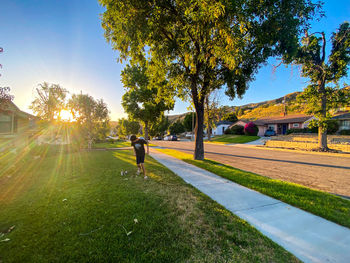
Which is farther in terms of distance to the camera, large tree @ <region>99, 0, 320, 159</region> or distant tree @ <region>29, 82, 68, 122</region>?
distant tree @ <region>29, 82, 68, 122</region>

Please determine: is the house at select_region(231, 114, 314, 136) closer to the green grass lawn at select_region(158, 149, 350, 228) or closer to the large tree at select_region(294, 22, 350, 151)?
the large tree at select_region(294, 22, 350, 151)

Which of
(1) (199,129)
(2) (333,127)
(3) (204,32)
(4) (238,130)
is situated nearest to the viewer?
(3) (204,32)

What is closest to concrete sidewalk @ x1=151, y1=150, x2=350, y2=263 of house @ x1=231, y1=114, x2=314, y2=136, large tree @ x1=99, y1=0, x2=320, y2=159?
large tree @ x1=99, y1=0, x2=320, y2=159

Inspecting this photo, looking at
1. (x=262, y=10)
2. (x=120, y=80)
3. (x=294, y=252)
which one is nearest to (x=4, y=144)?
(x=120, y=80)

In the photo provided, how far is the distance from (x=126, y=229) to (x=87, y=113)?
20.4 m

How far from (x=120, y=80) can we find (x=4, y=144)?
39.4 ft

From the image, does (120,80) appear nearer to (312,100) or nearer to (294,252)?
(294,252)

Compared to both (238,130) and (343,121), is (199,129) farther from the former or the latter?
(343,121)

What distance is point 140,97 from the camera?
12.9m

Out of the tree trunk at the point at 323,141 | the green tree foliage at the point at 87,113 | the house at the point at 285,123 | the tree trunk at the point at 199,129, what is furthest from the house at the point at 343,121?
the green tree foliage at the point at 87,113

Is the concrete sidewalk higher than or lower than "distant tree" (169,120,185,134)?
lower

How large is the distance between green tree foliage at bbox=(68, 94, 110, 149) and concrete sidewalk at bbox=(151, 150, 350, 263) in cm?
1966

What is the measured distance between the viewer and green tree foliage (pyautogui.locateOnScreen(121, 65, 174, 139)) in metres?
12.8

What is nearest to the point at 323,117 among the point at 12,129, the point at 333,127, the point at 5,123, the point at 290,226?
the point at 333,127
